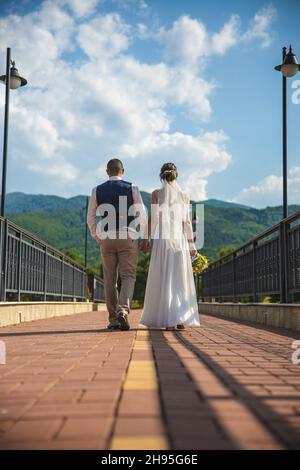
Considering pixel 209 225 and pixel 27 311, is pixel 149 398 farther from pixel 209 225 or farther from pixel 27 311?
pixel 209 225

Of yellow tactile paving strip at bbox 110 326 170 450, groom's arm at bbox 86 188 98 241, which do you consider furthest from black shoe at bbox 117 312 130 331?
yellow tactile paving strip at bbox 110 326 170 450

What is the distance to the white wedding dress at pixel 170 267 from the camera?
25.7 feet

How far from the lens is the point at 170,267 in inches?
A: 315

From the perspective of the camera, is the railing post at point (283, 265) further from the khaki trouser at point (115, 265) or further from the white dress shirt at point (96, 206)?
the khaki trouser at point (115, 265)

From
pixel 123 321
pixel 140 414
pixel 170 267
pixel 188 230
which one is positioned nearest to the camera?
pixel 140 414

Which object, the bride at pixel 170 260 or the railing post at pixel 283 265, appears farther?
the railing post at pixel 283 265

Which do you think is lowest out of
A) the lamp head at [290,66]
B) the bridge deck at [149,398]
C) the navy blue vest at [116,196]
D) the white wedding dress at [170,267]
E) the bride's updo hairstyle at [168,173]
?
the bridge deck at [149,398]

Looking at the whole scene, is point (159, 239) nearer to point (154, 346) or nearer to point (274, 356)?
point (154, 346)

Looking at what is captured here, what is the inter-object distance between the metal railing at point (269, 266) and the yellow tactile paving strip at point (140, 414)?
13.1 ft

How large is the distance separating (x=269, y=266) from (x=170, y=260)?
277 centimetres

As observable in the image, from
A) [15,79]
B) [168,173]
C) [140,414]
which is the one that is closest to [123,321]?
[168,173]

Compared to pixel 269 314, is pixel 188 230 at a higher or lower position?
higher

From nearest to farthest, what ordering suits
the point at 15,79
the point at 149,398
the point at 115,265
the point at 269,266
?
the point at 149,398
the point at 115,265
the point at 269,266
the point at 15,79

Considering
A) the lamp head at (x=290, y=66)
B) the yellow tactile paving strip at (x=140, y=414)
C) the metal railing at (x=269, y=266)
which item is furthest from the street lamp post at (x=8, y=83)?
the yellow tactile paving strip at (x=140, y=414)
